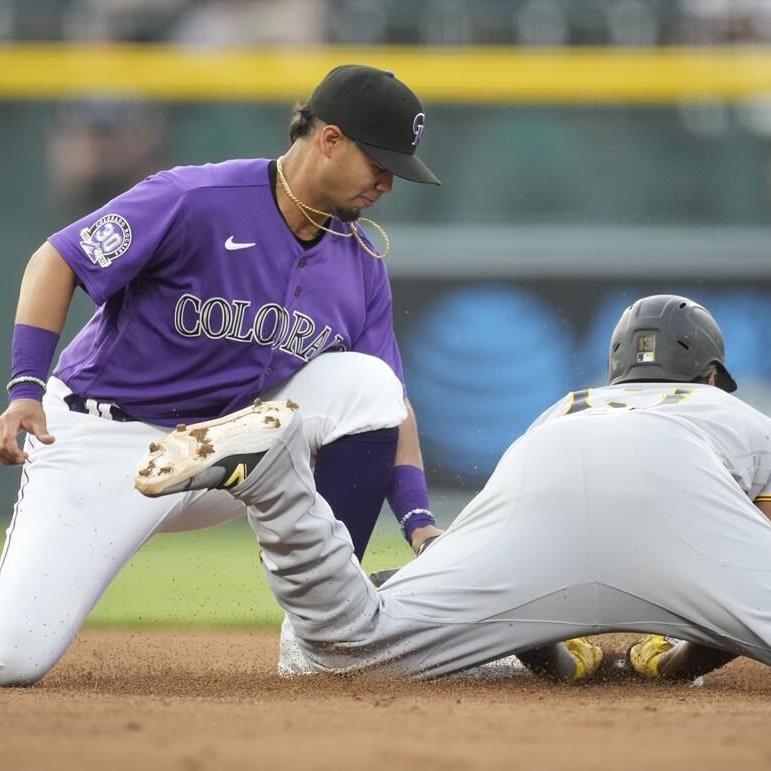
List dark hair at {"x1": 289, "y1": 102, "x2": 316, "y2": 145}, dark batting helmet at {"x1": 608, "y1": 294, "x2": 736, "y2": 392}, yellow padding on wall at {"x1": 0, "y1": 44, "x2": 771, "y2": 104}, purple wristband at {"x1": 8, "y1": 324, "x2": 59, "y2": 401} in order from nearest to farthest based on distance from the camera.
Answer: purple wristband at {"x1": 8, "y1": 324, "x2": 59, "y2": 401}, dark batting helmet at {"x1": 608, "y1": 294, "x2": 736, "y2": 392}, dark hair at {"x1": 289, "y1": 102, "x2": 316, "y2": 145}, yellow padding on wall at {"x1": 0, "y1": 44, "x2": 771, "y2": 104}

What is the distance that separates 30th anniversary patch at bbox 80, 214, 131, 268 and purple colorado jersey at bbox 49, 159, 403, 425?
7cm

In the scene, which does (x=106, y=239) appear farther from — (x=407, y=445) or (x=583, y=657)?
(x=583, y=657)

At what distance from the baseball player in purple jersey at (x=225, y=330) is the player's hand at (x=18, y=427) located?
0.32m

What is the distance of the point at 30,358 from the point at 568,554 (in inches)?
55.5

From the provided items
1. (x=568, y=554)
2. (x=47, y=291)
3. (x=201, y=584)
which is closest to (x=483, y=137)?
(x=201, y=584)

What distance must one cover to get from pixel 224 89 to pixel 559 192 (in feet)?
8.62

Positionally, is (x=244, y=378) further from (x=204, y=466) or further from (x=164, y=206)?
(x=204, y=466)

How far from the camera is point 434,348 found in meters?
10.1

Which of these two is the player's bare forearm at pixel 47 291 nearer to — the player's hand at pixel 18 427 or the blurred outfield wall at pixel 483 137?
the player's hand at pixel 18 427

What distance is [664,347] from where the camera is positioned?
12.9 ft

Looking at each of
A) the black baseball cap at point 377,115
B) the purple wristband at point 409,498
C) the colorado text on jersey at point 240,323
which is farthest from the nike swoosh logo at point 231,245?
the purple wristband at point 409,498

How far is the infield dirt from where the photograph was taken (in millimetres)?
2521

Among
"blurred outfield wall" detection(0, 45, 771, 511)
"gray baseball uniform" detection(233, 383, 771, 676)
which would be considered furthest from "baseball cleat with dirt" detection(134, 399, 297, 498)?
"blurred outfield wall" detection(0, 45, 771, 511)

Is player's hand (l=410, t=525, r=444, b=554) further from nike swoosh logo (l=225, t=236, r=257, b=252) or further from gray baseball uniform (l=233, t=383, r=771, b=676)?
nike swoosh logo (l=225, t=236, r=257, b=252)
